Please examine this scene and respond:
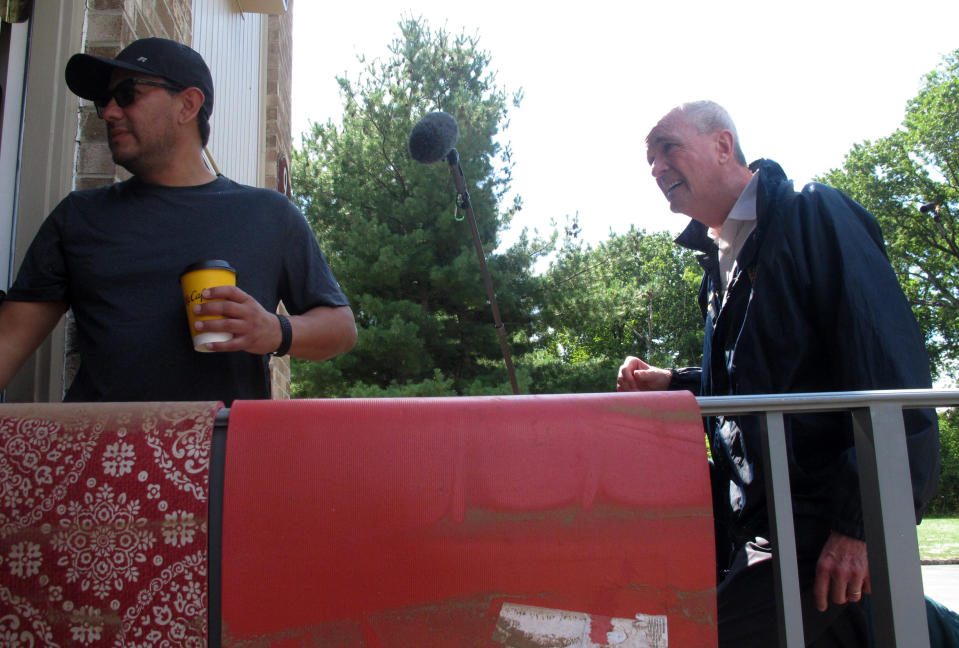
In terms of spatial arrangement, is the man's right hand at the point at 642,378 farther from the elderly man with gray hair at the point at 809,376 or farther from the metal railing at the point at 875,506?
the metal railing at the point at 875,506

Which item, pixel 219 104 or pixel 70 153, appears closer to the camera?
pixel 70 153

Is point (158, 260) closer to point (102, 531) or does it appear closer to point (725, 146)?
point (102, 531)

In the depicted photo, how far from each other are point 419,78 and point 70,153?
16.1 m

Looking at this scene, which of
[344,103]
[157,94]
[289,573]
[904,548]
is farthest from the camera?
[344,103]

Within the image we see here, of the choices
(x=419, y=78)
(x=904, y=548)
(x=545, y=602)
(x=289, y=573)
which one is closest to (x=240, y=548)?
(x=289, y=573)

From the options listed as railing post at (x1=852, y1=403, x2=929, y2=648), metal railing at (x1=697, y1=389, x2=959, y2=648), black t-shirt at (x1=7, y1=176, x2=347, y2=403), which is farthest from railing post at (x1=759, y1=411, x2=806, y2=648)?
black t-shirt at (x1=7, y1=176, x2=347, y2=403)

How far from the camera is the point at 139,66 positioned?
6.23 feet

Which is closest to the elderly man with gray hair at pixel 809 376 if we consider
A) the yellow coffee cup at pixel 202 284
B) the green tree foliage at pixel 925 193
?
the yellow coffee cup at pixel 202 284

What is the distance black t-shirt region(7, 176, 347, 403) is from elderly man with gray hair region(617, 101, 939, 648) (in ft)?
3.38

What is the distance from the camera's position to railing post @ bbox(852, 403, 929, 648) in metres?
1.07

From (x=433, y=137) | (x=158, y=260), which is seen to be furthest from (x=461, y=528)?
(x=433, y=137)

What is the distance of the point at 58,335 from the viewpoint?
2.24m

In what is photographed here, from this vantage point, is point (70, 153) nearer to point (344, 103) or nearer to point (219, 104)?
point (219, 104)

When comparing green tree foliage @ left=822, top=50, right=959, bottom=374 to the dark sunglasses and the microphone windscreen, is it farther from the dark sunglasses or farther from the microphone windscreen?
the dark sunglasses
